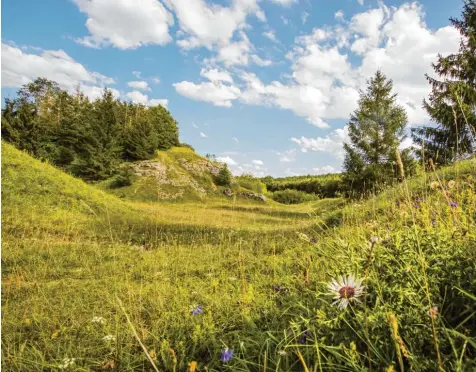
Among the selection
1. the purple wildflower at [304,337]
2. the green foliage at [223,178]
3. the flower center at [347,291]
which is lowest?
the purple wildflower at [304,337]

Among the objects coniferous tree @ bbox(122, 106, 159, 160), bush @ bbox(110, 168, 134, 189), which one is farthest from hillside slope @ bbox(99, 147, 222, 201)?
A: coniferous tree @ bbox(122, 106, 159, 160)

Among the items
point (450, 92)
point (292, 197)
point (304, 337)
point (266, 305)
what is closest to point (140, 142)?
point (292, 197)

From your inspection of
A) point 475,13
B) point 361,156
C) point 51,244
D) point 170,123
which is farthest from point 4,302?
point 170,123

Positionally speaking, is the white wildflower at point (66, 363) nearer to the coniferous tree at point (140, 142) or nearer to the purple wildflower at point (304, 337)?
the purple wildflower at point (304, 337)

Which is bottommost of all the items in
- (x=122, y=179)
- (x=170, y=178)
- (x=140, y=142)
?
(x=122, y=179)

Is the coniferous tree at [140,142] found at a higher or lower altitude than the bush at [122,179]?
higher

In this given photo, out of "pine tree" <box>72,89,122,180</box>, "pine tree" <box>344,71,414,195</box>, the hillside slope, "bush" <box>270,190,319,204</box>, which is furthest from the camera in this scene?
"bush" <box>270,190,319,204</box>

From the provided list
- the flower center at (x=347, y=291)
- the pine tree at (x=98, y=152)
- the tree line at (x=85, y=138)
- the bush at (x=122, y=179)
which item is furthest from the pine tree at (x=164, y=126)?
the flower center at (x=347, y=291)

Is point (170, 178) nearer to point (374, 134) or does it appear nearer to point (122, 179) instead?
point (122, 179)

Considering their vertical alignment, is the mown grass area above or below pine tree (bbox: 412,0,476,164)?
below

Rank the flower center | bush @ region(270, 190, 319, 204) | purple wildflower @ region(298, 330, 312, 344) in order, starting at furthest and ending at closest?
bush @ region(270, 190, 319, 204) < purple wildflower @ region(298, 330, 312, 344) < the flower center

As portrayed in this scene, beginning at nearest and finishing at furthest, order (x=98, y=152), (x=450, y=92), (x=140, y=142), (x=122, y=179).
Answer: (x=450, y=92) → (x=122, y=179) → (x=98, y=152) → (x=140, y=142)

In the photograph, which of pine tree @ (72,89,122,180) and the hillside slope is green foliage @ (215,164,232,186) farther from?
pine tree @ (72,89,122,180)

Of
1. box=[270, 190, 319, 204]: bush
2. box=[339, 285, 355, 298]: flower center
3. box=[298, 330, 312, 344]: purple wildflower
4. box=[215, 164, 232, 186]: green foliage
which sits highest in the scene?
box=[215, 164, 232, 186]: green foliage
